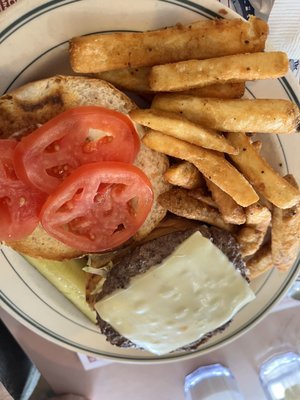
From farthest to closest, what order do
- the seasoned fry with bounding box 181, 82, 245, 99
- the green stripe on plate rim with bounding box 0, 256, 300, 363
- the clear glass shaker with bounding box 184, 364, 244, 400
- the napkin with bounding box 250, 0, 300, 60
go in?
the clear glass shaker with bounding box 184, 364, 244, 400 < the green stripe on plate rim with bounding box 0, 256, 300, 363 < the napkin with bounding box 250, 0, 300, 60 < the seasoned fry with bounding box 181, 82, 245, 99

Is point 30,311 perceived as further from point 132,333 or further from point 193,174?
point 193,174

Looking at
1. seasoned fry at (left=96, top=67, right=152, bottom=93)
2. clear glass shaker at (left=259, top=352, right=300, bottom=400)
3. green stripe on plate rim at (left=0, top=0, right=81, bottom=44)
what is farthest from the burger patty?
clear glass shaker at (left=259, top=352, right=300, bottom=400)

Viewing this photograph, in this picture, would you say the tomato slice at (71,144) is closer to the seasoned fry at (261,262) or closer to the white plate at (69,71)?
the white plate at (69,71)

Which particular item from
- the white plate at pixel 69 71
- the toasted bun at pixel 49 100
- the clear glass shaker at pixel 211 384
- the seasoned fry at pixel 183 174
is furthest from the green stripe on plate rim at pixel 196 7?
the clear glass shaker at pixel 211 384

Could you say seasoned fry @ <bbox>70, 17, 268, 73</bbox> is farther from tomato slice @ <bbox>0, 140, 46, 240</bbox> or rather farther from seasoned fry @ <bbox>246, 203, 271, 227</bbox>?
seasoned fry @ <bbox>246, 203, 271, 227</bbox>

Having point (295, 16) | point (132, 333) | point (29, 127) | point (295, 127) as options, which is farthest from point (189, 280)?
point (295, 16)

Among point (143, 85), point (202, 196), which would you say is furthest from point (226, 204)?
point (143, 85)
